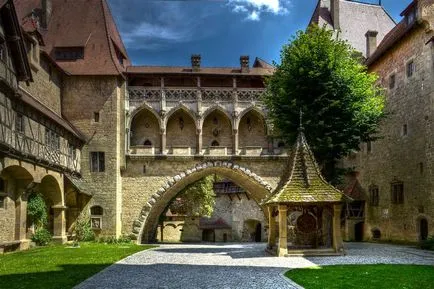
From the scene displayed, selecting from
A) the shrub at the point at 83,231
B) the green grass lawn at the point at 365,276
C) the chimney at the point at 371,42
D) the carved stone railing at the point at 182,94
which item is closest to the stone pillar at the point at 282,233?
the green grass lawn at the point at 365,276

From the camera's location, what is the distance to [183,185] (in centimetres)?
3666

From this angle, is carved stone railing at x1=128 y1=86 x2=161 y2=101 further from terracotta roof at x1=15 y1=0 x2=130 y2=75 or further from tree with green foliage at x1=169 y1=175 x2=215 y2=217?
tree with green foliage at x1=169 y1=175 x2=215 y2=217

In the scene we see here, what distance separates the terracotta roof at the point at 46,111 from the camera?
23.7m

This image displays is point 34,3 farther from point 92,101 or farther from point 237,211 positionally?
point 237,211

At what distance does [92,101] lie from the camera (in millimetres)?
33625

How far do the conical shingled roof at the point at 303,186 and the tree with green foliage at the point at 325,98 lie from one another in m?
4.41

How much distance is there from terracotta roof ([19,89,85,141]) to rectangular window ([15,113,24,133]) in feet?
2.21

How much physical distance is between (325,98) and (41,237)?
1528 centimetres

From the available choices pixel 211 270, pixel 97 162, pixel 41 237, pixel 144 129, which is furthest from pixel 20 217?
pixel 144 129

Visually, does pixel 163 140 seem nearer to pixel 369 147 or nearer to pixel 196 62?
pixel 196 62

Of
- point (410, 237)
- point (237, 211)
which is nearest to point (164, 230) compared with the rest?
point (237, 211)

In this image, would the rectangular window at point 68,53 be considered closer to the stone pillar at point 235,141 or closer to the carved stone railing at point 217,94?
the carved stone railing at point 217,94

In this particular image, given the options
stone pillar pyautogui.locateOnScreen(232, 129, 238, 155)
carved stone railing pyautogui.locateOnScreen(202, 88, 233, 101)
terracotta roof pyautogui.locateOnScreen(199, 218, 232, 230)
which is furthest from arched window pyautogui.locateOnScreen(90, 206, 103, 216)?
terracotta roof pyautogui.locateOnScreen(199, 218, 232, 230)

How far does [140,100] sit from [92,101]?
3293mm
